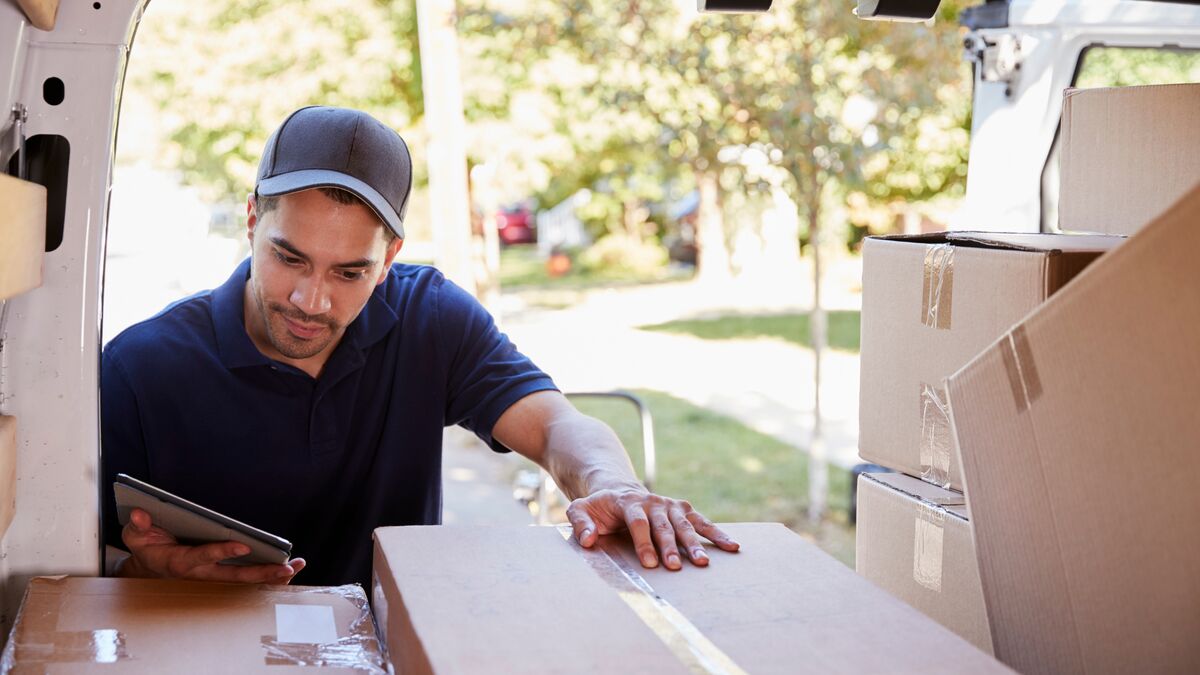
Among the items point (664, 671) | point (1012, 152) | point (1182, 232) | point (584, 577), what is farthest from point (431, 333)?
point (1012, 152)

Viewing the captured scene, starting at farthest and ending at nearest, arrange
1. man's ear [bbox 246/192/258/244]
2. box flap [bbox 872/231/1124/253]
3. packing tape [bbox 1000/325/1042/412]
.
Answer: man's ear [bbox 246/192/258/244] < box flap [bbox 872/231/1124/253] < packing tape [bbox 1000/325/1042/412]

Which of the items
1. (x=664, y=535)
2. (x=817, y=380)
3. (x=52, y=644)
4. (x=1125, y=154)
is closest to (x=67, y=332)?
(x=52, y=644)

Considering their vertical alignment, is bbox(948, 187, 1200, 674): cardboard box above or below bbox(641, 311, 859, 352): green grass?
above

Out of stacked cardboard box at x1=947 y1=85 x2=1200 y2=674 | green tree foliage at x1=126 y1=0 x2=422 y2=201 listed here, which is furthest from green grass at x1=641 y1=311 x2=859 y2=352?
stacked cardboard box at x1=947 y1=85 x2=1200 y2=674

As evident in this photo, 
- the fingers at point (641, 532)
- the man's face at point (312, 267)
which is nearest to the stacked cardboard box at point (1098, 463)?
the fingers at point (641, 532)

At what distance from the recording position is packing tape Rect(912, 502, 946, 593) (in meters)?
1.86

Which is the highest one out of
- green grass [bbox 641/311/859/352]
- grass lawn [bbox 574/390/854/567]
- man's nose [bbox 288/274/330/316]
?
man's nose [bbox 288/274/330/316]

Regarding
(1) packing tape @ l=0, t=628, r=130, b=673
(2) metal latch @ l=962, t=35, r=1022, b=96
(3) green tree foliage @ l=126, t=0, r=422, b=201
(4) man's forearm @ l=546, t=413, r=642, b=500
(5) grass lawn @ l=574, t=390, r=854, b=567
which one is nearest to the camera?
(1) packing tape @ l=0, t=628, r=130, b=673

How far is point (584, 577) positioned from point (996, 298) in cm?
70

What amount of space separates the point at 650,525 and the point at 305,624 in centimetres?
48

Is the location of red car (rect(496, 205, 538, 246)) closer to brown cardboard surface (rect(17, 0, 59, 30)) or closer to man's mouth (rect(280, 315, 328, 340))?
man's mouth (rect(280, 315, 328, 340))

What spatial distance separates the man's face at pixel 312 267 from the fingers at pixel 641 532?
0.79 m

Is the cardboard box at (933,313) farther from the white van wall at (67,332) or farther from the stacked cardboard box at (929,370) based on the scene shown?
the white van wall at (67,332)

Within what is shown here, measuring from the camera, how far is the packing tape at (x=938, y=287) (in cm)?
183
